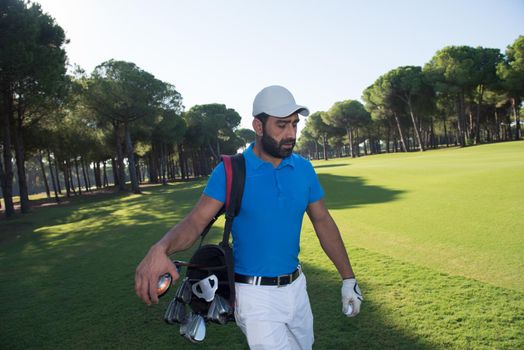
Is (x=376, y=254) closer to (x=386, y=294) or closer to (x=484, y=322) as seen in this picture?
(x=386, y=294)

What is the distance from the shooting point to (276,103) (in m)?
2.94

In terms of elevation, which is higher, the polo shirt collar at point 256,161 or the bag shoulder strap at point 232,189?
the polo shirt collar at point 256,161

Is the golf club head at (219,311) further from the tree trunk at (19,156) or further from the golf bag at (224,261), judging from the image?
the tree trunk at (19,156)

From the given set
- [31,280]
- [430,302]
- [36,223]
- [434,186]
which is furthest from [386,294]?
[36,223]

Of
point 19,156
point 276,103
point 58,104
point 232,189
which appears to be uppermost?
point 58,104

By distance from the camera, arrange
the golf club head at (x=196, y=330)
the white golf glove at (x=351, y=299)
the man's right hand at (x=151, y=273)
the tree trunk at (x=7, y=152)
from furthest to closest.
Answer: the tree trunk at (x=7, y=152), the white golf glove at (x=351, y=299), the golf club head at (x=196, y=330), the man's right hand at (x=151, y=273)

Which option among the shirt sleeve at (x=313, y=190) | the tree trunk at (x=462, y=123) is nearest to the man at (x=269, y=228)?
the shirt sleeve at (x=313, y=190)

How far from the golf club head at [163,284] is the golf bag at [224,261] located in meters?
0.47

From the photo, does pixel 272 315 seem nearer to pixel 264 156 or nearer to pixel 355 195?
pixel 264 156

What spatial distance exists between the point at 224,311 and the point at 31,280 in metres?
7.53

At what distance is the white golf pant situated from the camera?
265cm

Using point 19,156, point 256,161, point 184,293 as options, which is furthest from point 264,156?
point 19,156

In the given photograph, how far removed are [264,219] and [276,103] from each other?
0.92 metres

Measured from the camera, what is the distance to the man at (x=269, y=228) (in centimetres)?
271
